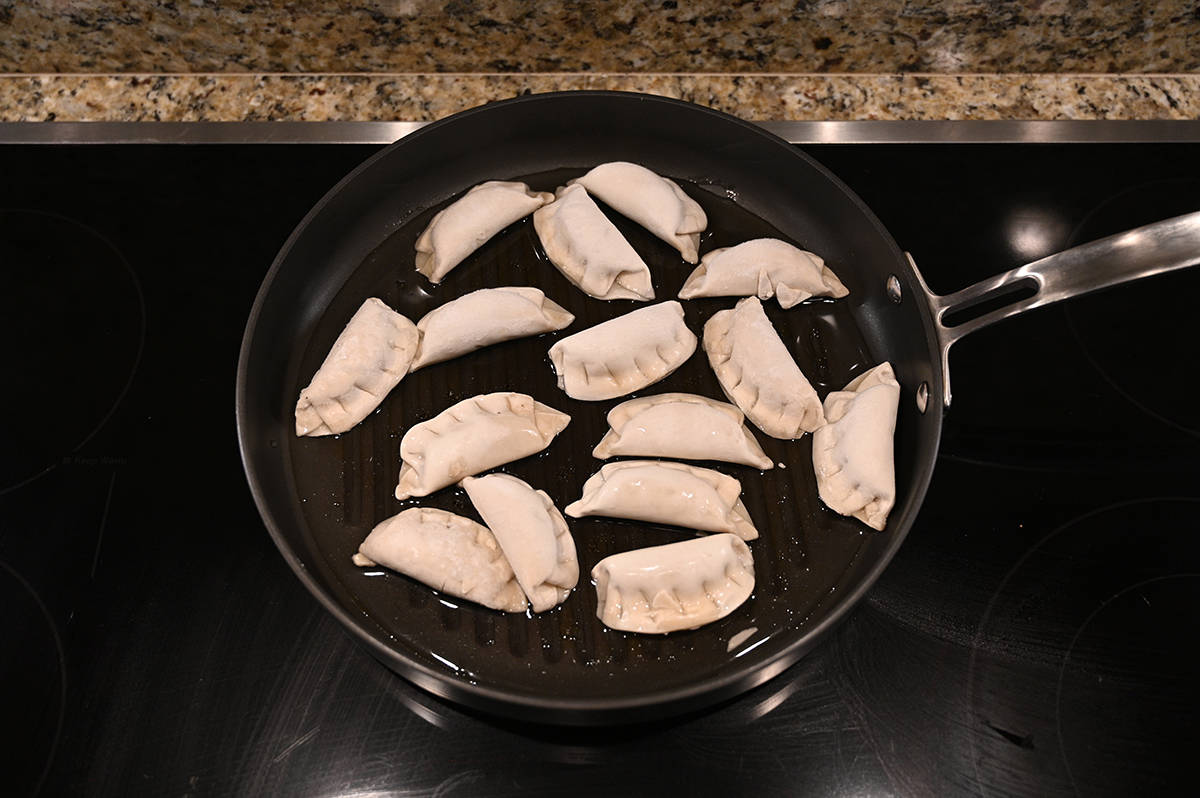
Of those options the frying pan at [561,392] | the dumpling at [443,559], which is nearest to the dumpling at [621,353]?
the frying pan at [561,392]

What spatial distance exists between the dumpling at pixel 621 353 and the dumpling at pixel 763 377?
67mm

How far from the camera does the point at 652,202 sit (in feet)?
3.63

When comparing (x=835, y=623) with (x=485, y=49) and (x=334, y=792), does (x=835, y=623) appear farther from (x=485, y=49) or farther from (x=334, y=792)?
(x=485, y=49)

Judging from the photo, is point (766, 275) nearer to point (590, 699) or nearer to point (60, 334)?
point (590, 699)

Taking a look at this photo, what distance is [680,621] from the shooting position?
2.94 ft

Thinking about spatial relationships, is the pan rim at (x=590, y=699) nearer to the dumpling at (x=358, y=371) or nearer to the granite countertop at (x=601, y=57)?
the dumpling at (x=358, y=371)

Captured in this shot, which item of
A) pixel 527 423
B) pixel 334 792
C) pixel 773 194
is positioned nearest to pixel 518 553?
pixel 527 423

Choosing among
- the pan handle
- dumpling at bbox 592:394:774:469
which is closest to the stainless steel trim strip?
the pan handle

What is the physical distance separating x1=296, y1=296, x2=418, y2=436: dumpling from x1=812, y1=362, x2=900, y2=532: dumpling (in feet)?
1.74

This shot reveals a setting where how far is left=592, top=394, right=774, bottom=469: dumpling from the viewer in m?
0.99

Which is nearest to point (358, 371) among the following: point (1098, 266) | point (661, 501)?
point (661, 501)

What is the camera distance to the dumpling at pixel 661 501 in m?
0.94

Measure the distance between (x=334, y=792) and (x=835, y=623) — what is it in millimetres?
539

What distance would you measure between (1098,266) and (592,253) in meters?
0.59
